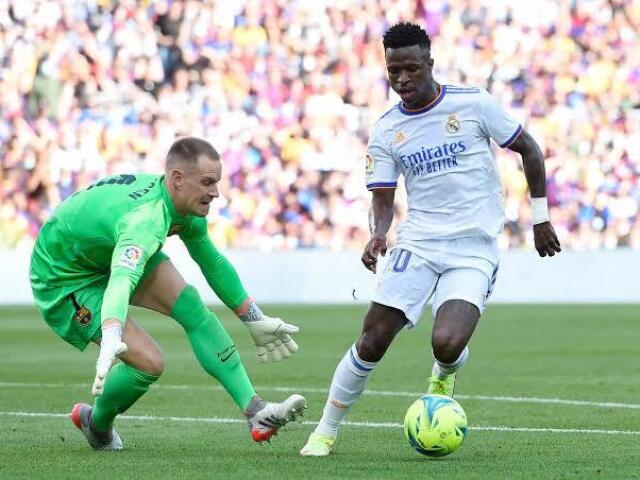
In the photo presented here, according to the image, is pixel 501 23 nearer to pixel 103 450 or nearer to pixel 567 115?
pixel 567 115

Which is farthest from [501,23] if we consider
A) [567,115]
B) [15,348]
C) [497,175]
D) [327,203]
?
[497,175]

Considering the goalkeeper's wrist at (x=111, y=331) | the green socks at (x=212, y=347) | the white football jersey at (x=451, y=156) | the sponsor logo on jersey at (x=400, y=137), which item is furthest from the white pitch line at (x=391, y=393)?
the goalkeeper's wrist at (x=111, y=331)

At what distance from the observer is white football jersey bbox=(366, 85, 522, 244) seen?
7551 millimetres

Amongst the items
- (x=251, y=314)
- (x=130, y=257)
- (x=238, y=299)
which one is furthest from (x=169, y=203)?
(x=251, y=314)

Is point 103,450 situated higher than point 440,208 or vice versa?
point 440,208

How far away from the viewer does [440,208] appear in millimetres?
7625

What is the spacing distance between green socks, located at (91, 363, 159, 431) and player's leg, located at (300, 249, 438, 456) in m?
0.93

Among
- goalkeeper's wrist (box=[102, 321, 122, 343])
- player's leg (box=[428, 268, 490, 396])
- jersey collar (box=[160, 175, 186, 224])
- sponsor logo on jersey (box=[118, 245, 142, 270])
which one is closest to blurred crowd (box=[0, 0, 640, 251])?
player's leg (box=[428, 268, 490, 396])

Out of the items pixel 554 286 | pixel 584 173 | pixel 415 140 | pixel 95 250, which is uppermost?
pixel 415 140

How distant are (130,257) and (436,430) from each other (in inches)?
Answer: 70.3

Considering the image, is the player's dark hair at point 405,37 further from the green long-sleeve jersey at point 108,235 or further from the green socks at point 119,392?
the green socks at point 119,392

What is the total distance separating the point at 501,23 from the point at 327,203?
4776mm

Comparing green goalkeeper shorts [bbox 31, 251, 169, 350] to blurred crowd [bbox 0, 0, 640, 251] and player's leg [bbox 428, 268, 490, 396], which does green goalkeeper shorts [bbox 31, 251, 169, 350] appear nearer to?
player's leg [bbox 428, 268, 490, 396]

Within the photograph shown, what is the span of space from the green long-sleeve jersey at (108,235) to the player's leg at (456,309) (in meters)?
1.13
